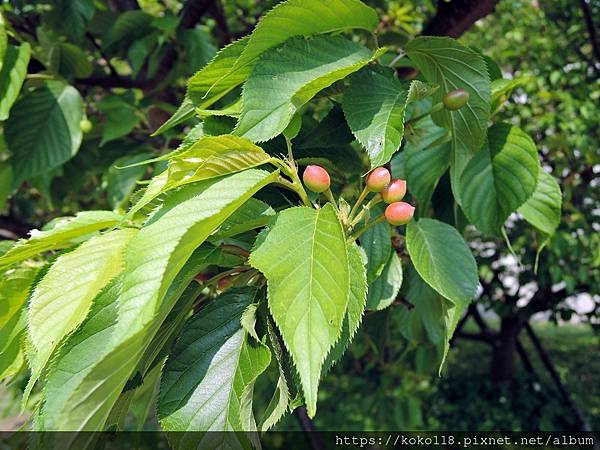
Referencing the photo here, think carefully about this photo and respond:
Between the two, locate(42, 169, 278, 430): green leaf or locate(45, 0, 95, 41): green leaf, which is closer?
locate(42, 169, 278, 430): green leaf

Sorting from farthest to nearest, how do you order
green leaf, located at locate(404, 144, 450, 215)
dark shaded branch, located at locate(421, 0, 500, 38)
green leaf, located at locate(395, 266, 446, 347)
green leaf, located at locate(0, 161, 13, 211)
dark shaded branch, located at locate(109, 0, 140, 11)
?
dark shaded branch, located at locate(109, 0, 140, 11)
green leaf, located at locate(0, 161, 13, 211)
dark shaded branch, located at locate(421, 0, 500, 38)
green leaf, located at locate(395, 266, 446, 347)
green leaf, located at locate(404, 144, 450, 215)

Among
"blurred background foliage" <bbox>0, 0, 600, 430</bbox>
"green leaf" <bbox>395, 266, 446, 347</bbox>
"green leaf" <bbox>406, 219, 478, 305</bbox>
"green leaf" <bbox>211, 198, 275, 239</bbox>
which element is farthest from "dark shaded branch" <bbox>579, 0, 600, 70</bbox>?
"green leaf" <bbox>211, 198, 275, 239</bbox>

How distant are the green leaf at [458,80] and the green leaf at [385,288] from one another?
0.19 metres

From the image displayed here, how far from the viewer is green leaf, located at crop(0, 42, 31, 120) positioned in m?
1.03

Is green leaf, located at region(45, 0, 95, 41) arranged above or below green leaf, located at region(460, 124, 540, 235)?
above

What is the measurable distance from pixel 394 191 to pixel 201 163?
0.77ft

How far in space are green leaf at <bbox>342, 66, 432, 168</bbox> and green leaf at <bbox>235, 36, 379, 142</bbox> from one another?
40mm

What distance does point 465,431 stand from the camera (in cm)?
304

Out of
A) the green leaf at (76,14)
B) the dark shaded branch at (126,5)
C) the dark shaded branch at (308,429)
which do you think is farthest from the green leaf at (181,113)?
the dark shaded branch at (308,429)

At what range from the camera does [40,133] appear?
1.23 meters

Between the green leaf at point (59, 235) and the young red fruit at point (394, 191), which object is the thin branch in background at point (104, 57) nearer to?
the green leaf at point (59, 235)

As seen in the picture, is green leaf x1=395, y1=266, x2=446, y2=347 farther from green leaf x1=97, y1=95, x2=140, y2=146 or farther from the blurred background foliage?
green leaf x1=97, y1=95, x2=140, y2=146

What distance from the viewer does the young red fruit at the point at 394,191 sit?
0.62 metres

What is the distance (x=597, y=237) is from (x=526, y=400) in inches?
56.3
